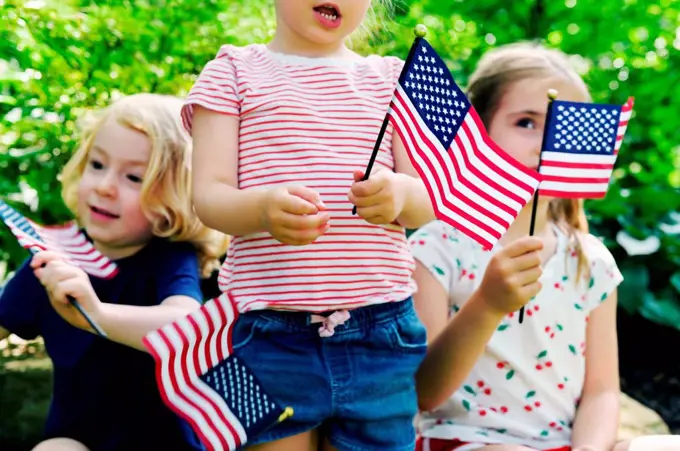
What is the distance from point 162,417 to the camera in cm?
246

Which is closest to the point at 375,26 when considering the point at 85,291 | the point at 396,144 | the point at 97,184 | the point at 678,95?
the point at 396,144

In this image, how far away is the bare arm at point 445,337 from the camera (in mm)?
2162

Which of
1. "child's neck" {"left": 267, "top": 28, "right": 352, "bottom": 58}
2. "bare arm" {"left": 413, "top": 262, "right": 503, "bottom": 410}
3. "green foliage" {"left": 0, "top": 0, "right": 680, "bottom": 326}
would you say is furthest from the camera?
"green foliage" {"left": 0, "top": 0, "right": 680, "bottom": 326}

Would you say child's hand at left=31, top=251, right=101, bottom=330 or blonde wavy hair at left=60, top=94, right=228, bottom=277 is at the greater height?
blonde wavy hair at left=60, top=94, right=228, bottom=277

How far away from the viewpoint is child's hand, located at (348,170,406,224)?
1.74 m

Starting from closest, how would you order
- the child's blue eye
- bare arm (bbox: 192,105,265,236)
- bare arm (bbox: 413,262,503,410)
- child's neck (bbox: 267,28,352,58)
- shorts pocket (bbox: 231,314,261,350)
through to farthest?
bare arm (bbox: 192,105,265,236)
shorts pocket (bbox: 231,314,261,350)
child's neck (bbox: 267,28,352,58)
bare arm (bbox: 413,262,503,410)
the child's blue eye

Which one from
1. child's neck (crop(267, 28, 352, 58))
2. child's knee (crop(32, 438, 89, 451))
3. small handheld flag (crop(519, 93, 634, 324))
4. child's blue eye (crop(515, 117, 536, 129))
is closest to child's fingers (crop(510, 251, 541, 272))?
small handheld flag (crop(519, 93, 634, 324))

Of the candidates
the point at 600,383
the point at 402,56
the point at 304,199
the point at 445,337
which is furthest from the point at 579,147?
the point at 402,56

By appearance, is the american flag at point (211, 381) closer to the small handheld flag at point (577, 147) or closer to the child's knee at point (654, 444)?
the small handheld flag at point (577, 147)

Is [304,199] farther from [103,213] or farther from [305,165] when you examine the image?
[103,213]

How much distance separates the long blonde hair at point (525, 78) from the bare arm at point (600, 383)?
0.16 m

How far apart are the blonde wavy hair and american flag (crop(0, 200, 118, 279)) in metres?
0.19

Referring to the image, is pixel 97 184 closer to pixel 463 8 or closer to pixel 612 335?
pixel 612 335

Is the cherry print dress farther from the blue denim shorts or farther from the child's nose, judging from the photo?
the child's nose
